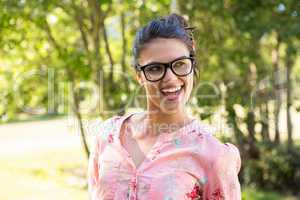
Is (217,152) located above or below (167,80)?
below

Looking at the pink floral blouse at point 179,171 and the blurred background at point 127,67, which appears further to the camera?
the blurred background at point 127,67

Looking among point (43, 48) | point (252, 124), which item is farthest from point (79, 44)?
point (252, 124)

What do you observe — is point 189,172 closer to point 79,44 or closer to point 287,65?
point 79,44

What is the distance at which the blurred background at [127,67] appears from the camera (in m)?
3.87

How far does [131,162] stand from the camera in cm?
146

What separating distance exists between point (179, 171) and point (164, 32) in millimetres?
405

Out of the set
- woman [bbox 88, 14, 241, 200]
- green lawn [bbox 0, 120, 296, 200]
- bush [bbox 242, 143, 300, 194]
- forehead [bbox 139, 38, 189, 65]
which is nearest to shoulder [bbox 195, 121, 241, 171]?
woman [bbox 88, 14, 241, 200]

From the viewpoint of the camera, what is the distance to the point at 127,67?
4410 millimetres

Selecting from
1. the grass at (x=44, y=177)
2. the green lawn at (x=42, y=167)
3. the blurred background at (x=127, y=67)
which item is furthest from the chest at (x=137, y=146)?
the grass at (x=44, y=177)

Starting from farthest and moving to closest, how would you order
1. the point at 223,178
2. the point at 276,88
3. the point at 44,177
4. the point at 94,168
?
the point at 44,177, the point at 276,88, the point at 94,168, the point at 223,178

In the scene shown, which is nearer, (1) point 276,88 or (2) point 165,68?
(2) point 165,68

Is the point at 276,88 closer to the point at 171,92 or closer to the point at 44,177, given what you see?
the point at 44,177

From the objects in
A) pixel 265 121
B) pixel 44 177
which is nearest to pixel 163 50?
pixel 265 121

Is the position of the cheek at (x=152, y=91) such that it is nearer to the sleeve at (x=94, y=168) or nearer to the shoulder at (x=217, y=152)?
the shoulder at (x=217, y=152)
